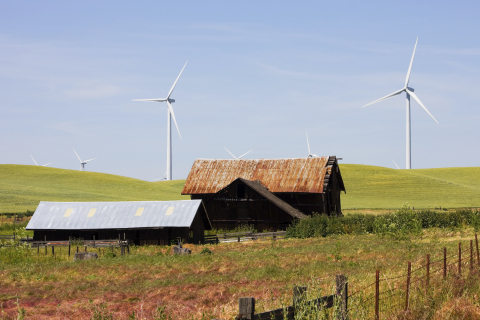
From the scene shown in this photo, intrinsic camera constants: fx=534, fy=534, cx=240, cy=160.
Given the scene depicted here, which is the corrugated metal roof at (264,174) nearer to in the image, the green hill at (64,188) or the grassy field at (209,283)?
the grassy field at (209,283)

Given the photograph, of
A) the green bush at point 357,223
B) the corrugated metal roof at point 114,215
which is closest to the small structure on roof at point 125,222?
the corrugated metal roof at point 114,215

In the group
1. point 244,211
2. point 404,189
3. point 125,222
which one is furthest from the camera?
point 404,189

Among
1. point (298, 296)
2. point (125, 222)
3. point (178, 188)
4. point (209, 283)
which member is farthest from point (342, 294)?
point (178, 188)

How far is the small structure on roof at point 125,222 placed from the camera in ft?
122

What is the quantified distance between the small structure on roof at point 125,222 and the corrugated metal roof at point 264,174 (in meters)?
13.4

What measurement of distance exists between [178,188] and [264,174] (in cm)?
5630

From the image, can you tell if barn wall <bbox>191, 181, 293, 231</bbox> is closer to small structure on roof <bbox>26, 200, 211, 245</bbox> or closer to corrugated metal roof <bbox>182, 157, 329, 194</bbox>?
corrugated metal roof <bbox>182, 157, 329, 194</bbox>

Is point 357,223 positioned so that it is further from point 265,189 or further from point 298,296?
point 298,296

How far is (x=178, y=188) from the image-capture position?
108m

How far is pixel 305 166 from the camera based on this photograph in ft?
173

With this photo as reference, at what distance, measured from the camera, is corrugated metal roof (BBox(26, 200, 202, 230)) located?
122ft

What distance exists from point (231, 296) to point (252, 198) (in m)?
32.4

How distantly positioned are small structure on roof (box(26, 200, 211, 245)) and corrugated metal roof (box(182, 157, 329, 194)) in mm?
13423

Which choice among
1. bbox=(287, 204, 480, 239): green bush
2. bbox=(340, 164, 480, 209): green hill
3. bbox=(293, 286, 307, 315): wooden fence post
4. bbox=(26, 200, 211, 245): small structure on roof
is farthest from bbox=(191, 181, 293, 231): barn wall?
bbox=(293, 286, 307, 315): wooden fence post
